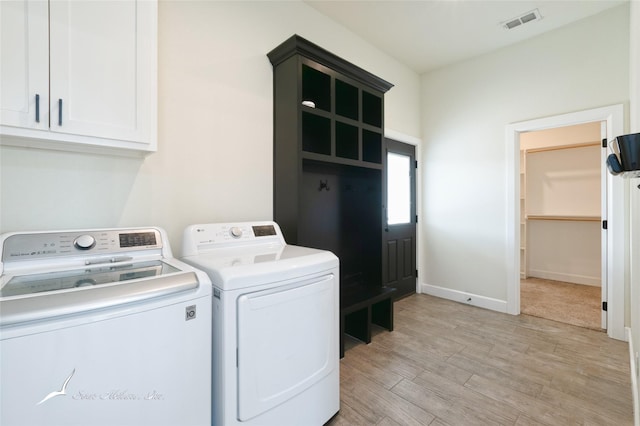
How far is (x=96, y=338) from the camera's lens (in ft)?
2.85

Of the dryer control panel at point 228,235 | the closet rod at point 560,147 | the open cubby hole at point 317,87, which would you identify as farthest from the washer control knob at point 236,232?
the closet rod at point 560,147

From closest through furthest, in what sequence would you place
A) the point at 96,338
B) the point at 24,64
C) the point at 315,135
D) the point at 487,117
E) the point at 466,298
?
the point at 96,338
the point at 24,64
the point at 315,135
the point at 487,117
the point at 466,298

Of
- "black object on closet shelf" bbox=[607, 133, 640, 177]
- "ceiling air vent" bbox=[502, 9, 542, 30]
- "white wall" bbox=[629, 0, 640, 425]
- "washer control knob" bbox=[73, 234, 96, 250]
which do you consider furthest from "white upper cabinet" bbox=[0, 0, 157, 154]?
"ceiling air vent" bbox=[502, 9, 542, 30]

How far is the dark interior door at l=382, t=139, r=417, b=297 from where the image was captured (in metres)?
3.46

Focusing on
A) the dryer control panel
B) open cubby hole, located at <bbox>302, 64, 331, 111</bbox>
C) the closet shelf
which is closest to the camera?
the dryer control panel

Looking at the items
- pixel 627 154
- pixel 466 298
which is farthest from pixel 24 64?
pixel 466 298

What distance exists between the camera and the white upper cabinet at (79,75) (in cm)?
108

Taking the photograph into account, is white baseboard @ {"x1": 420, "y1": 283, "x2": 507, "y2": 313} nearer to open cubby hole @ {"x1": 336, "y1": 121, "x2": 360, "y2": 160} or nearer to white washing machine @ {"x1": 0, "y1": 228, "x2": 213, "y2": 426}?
open cubby hole @ {"x1": 336, "y1": 121, "x2": 360, "y2": 160}

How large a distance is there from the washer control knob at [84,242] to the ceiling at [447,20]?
259 cm

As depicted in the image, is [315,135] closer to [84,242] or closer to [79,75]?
[79,75]

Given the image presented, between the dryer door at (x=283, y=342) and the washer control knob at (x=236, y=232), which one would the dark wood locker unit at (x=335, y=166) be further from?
the dryer door at (x=283, y=342)

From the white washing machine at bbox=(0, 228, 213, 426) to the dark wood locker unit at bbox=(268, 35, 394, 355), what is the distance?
1.11 metres

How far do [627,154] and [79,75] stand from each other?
212 centimetres

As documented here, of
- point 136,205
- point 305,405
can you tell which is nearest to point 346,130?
point 136,205
